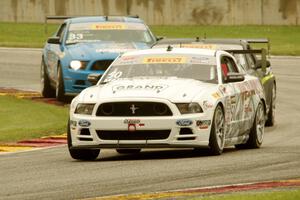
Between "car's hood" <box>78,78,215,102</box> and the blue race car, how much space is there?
8.04 metres

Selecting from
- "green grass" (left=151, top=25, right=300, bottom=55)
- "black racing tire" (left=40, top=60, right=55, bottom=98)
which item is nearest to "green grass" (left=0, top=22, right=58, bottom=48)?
"green grass" (left=151, top=25, right=300, bottom=55)

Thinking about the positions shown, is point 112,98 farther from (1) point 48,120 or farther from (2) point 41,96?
(2) point 41,96

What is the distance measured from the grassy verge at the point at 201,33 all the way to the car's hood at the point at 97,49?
16175mm

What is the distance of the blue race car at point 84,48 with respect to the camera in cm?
2423

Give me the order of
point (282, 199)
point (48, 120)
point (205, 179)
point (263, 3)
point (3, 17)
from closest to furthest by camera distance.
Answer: point (282, 199)
point (205, 179)
point (48, 120)
point (263, 3)
point (3, 17)

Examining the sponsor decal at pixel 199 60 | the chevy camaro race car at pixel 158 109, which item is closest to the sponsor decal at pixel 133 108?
the chevy camaro race car at pixel 158 109

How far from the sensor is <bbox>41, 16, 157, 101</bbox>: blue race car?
24234mm

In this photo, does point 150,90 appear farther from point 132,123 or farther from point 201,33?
point 201,33

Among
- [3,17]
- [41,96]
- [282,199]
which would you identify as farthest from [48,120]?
[3,17]

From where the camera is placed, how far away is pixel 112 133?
583 inches

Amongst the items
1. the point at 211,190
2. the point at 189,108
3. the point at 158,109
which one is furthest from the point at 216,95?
the point at 211,190

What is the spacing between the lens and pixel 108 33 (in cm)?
2559

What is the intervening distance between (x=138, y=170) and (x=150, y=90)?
1.66 meters

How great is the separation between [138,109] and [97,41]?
34.2ft
